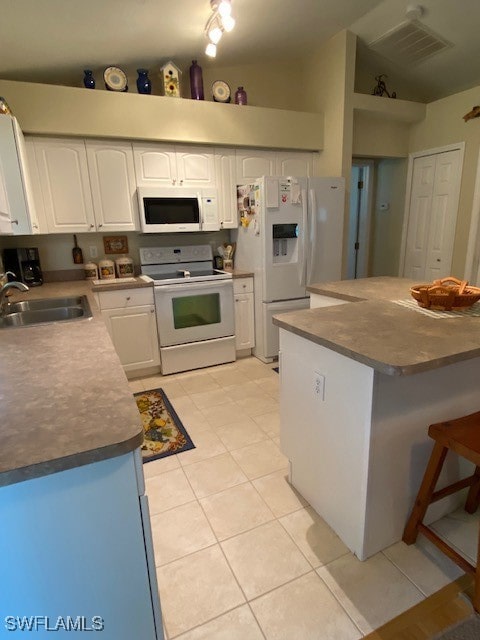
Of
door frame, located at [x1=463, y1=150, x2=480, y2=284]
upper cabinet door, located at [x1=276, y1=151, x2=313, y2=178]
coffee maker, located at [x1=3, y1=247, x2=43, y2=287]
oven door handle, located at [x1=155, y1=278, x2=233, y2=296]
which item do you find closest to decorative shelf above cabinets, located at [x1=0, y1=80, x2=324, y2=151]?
upper cabinet door, located at [x1=276, y1=151, x2=313, y2=178]

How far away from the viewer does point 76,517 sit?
78cm

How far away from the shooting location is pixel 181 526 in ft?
5.34

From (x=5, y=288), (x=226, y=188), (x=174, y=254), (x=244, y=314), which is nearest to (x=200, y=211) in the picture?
(x=226, y=188)

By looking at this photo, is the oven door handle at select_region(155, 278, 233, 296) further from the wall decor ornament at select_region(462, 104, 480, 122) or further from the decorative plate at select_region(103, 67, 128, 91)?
the wall decor ornament at select_region(462, 104, 480, 122)

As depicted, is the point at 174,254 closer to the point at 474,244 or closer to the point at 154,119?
the point at 154,119

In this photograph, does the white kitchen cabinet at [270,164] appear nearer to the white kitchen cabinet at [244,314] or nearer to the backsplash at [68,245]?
the backsplash at [68,245]

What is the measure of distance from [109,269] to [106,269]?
0.09 feet

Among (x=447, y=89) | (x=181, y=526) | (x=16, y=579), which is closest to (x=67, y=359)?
(x=16, y=579)

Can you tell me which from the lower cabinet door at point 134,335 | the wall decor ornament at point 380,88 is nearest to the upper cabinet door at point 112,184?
the lower cabinet door at point 134,335

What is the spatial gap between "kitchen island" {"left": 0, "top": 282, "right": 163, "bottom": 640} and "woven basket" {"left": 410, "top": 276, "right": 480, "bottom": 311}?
4.82ft

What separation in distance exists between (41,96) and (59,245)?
47.0 inches

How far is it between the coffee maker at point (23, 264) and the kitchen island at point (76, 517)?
7.80 feet

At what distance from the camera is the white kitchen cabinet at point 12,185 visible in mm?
2197

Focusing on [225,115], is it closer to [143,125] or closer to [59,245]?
[143,125]
